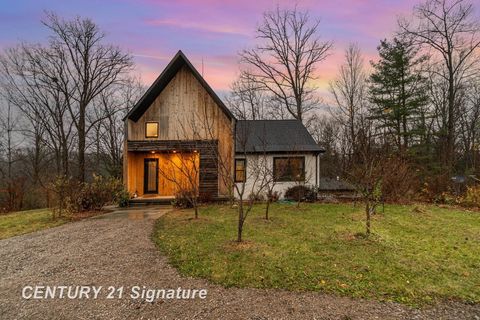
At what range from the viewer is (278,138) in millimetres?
16359

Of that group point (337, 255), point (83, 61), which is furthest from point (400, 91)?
point (83, 61)

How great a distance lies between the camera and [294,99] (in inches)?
1051

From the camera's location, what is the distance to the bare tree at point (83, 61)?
22609 millimetres

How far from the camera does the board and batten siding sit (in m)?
14.6

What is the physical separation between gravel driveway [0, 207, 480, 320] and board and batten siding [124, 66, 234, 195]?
8.18 metres

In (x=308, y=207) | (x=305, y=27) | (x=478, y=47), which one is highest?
(x=305, y=27)

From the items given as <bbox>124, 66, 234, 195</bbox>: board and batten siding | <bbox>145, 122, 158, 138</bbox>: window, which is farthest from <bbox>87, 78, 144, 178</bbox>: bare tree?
<bbox>124, 66, 234, 195</bbox>: board and batten siding

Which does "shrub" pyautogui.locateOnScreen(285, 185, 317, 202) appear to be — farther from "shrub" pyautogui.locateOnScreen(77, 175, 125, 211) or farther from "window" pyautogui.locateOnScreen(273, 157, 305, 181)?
"shrub" pyautogui.locateOnScreen(77, 175, 125, 211)

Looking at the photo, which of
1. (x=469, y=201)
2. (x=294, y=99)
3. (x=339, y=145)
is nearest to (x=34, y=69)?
(x=294, y=99)

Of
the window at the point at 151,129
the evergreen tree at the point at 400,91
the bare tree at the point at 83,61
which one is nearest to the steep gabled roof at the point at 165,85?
the window at the point at 151,129

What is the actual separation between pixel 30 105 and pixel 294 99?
23.6 m

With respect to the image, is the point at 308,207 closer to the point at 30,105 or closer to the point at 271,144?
the point at 271,144

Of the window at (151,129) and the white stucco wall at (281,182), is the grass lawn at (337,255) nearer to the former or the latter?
the white stucco wall at (281,182)

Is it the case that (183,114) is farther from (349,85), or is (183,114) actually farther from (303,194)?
(349,85)
